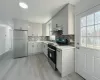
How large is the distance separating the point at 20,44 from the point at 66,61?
2.98 meters

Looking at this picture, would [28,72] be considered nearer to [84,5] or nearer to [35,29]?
[84,5]

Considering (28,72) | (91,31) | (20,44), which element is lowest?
(28,72)

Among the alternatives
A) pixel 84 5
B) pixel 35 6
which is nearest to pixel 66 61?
pixel 84 5

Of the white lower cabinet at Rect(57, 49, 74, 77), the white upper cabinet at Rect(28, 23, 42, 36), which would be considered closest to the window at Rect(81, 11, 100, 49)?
the white lower cabinet at Rect(57, 49, 74, 77)

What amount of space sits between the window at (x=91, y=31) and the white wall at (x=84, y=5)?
228mm

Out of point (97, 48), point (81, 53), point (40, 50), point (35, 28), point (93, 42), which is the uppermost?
point (35, 28)

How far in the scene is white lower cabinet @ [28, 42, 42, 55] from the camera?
4.21m

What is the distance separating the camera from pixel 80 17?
6.36 ft

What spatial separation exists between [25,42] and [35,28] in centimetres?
133

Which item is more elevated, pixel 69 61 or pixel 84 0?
pixel 84 0

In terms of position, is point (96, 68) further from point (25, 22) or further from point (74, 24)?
point (25, 22)

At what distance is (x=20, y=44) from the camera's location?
3.76m

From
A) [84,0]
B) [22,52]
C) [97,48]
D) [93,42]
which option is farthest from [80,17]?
[22,52]

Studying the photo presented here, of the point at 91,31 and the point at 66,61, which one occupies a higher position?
the point at 91,31
